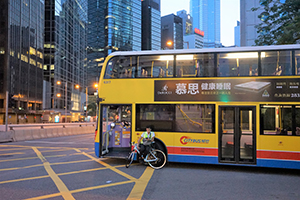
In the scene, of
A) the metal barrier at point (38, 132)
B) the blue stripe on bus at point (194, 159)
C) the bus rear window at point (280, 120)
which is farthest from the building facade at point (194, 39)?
the blue stripe on bus at point (194, 159)

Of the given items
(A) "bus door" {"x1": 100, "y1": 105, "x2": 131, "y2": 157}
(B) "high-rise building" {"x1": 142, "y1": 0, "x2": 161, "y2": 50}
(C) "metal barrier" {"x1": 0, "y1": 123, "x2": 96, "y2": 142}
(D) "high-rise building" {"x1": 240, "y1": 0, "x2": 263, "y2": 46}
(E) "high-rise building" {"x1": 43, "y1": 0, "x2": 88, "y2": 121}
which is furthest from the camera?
(B) "high-rise building" {"x1": 142, "y1": 0, "x2": 161, "y2": 50}

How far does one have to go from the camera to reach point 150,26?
414 ft

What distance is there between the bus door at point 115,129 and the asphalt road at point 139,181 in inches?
29.0

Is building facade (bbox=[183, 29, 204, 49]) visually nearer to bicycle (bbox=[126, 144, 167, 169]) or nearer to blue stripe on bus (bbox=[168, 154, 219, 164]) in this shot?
blue stripe on bus (bbox=[168, 154, 219, 164])

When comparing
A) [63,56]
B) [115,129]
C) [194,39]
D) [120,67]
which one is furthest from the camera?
[194,39]

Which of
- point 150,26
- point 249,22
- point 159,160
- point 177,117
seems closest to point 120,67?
point 177,117

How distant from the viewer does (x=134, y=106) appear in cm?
854

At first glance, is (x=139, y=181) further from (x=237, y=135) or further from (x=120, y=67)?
(x=120, y=67)

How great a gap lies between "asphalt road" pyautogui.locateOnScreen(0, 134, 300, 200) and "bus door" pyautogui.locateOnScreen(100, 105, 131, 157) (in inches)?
29.0

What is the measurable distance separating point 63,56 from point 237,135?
65726mm

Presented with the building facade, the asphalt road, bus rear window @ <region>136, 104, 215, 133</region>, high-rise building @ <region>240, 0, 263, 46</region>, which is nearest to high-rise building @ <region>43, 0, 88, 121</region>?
high-rise building @ <region>240, 0, 263, 46</region>

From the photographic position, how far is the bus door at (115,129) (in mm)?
8953

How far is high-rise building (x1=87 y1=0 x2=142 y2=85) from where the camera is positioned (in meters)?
101

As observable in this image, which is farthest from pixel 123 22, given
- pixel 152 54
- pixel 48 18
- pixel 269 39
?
pixel 152 54
